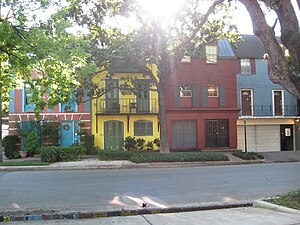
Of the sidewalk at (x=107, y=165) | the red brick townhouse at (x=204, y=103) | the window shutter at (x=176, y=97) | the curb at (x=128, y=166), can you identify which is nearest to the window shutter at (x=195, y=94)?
the red brick townhouse at (x=204, y=103)

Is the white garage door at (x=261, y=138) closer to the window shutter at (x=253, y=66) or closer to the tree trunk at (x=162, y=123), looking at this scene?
the window shutter at (x=253, y=66)

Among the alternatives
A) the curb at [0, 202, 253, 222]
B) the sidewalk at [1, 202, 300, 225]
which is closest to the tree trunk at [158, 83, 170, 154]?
the curb at [0, 202, 253, 222]

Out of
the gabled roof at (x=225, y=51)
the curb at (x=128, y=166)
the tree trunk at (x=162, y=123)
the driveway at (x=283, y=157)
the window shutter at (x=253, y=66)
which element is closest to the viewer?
the curb at (x=128, y=166)

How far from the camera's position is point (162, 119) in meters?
23.0

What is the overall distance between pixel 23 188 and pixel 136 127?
16487mm

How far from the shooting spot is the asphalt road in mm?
9320

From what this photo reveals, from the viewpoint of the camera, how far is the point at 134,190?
37.4 feet

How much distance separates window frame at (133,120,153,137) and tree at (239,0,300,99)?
20.3m

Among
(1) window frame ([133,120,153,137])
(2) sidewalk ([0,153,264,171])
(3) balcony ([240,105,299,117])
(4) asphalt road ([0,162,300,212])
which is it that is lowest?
(2) sidewalk ([0,153,264,171])

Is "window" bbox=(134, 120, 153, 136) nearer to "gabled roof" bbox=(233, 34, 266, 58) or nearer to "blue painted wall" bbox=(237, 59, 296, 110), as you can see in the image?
"blue painted wall" bbox=(237, 59, 296, 110)

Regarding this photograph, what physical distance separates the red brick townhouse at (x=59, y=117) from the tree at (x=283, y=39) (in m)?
20.5

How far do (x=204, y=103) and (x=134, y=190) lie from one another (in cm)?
1827

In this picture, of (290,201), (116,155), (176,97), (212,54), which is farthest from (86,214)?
(212,54)

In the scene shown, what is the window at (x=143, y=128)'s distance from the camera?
92.6 feet
